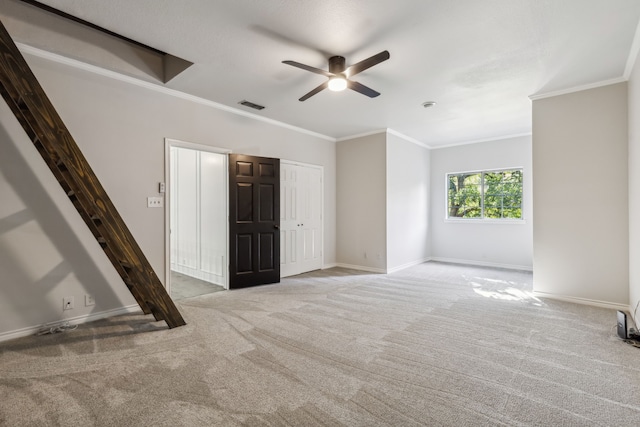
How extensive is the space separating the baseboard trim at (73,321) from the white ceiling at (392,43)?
287 cm

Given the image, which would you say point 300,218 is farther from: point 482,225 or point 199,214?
point 482,225

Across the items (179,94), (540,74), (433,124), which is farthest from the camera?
(433,124)

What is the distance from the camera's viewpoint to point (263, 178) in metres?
4.98

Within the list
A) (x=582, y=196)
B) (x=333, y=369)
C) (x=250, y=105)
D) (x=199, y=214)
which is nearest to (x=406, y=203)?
(x=582, y=196)

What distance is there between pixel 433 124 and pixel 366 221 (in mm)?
2270

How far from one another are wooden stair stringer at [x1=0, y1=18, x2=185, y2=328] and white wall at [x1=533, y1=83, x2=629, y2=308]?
4937 mm

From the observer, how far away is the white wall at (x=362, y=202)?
5.89 m

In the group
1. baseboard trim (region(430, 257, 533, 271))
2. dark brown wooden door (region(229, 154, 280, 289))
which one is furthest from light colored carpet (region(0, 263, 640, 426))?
baseboard trim (region(430, 257, 533, 271))

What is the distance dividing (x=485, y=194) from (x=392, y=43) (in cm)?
519

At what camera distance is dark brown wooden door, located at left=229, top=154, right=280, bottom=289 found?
182 inches

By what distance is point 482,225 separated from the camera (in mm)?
6754

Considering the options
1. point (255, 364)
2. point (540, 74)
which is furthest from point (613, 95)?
point (255, 364)

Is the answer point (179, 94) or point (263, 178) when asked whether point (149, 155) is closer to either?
point (179, 94)

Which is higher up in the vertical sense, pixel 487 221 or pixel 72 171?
pixel 72 171
